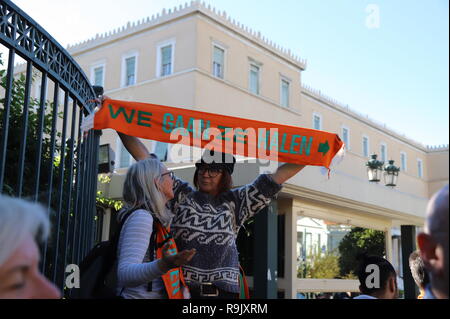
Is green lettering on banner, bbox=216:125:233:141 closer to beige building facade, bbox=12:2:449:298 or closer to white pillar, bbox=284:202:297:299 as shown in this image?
white pillar, bbox=284:202:297:299

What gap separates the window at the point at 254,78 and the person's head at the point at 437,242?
21696mm

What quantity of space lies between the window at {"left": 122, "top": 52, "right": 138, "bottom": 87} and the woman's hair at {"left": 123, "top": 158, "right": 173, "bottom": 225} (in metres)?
20.5

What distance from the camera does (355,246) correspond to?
14.1 meters

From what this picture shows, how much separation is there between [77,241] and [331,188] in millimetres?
7954

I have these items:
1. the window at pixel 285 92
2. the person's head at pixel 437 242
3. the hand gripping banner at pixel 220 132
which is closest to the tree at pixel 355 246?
the hand gripping banner at pixel 220 132

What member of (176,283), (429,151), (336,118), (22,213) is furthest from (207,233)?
(429,151)

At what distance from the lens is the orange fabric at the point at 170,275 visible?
2.47 metres

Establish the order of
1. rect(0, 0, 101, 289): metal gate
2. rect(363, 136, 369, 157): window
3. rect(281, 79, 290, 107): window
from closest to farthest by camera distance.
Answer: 1. rect(0, 0, 101, 289): metal gate
2. rect(281, 79, 290, 107): window
3. rect(363, 136, 369, 157): window

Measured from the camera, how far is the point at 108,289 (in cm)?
238

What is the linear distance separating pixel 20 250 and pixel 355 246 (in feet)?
44.4

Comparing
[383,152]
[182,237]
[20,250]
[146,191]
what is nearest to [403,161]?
[383,152]

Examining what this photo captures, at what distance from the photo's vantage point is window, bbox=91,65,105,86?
2359cm

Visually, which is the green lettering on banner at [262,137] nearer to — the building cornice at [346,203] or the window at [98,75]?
the building cornice at [346,203]

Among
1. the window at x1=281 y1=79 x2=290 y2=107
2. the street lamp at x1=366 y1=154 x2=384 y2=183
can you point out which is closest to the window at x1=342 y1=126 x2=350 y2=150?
the window at x1=281 y1=79 x2=290 y2=107
